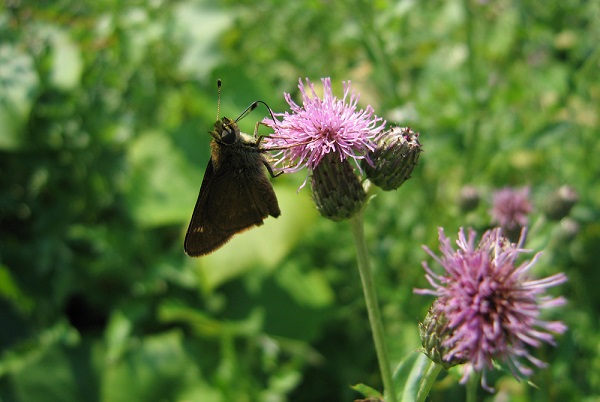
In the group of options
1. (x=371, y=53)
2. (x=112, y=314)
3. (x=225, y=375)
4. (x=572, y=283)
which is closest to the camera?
(x=371, y=53)

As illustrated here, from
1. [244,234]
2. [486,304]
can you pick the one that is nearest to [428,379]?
[486,304]

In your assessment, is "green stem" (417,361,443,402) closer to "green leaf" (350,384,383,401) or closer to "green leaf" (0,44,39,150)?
"green leaf" (350,384,383,401)

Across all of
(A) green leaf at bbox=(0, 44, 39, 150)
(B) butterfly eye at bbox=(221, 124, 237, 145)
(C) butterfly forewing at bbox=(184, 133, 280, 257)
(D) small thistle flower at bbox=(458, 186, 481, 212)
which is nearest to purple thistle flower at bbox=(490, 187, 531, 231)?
(D) small thistle flower at bbox=(458, 186, 481, 212)

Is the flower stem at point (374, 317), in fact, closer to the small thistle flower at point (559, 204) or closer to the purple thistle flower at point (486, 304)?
the purple thistle flower at point (486, 304)

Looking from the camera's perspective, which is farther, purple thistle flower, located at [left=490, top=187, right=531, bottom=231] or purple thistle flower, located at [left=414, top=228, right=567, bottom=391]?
purple thistle flower, located at [left=490, top=187, right=531, bottom=231]

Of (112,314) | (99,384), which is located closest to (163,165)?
(112,314)

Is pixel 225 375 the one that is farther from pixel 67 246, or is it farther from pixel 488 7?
pixel 488 7
